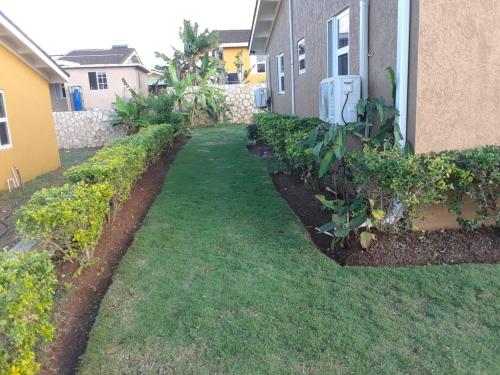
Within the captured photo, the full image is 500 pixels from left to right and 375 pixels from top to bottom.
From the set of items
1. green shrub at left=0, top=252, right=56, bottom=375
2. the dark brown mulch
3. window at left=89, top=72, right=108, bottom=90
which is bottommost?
the dark brown mulch

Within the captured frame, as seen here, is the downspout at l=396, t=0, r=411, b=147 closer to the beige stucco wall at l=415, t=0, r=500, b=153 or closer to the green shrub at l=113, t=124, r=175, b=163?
the beige stucco wall at l=415, t=0, r=500, b=153

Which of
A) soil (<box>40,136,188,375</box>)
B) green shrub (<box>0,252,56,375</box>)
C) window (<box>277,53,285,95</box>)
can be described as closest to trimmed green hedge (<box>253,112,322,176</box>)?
soil (<box>40,136,188,375</box>)

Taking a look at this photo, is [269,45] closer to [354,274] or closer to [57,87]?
[354,274]

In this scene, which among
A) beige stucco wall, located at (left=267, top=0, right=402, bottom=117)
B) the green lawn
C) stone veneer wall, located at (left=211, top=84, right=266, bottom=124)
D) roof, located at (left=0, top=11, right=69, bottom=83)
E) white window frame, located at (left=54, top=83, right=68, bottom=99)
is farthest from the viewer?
white window frame, located at (left=54, top=83, right=68, bottom=99)

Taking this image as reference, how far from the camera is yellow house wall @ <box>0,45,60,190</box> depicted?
11102mm

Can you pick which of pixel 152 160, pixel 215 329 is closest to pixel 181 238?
pixel 215 329

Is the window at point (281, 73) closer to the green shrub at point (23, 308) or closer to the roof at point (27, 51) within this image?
the roof at point (27, 51)

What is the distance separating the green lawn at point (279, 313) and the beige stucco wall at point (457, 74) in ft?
5.21

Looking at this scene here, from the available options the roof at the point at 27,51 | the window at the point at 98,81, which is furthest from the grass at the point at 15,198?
the window at the point at 98,81

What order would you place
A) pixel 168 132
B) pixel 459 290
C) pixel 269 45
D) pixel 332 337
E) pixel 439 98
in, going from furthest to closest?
pixel 269 45, pixel 168 132, pixel 439 98, pixel 459 290, pixel 332 337

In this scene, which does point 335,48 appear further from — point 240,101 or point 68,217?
point 240,101

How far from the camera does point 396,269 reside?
476cm

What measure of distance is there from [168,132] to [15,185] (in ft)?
15.8

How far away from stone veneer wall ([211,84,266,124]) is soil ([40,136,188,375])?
59.0 feet
